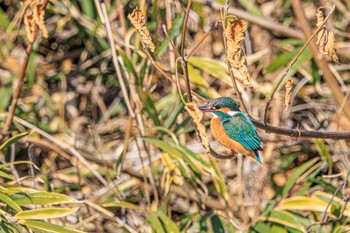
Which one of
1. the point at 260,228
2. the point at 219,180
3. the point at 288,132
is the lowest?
the point at 260,228

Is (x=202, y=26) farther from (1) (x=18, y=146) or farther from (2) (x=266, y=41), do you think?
(1) (x=18, y=146)

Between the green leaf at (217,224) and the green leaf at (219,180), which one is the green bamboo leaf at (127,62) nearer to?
the green leaf at (219,180)

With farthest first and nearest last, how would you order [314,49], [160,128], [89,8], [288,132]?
[89,8] → [160,128] → [314,49] → [288,132]

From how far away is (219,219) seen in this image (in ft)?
9.39

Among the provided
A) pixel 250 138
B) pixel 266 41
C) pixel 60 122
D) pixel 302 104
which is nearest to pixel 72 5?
pixel 60 122

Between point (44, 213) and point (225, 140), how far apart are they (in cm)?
65

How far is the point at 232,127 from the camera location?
2148mm

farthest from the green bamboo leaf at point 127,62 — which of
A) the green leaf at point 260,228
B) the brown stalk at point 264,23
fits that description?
the green leaf at point 260,228

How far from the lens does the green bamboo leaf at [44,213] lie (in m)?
2.36

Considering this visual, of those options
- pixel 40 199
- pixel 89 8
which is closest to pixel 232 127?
pixel 40 199

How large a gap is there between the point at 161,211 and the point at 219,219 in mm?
215

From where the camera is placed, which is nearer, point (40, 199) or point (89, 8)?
point (40, 199)

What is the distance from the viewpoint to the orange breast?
6.97 feet

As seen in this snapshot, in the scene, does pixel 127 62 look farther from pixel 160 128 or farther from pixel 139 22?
pixel 139 22
